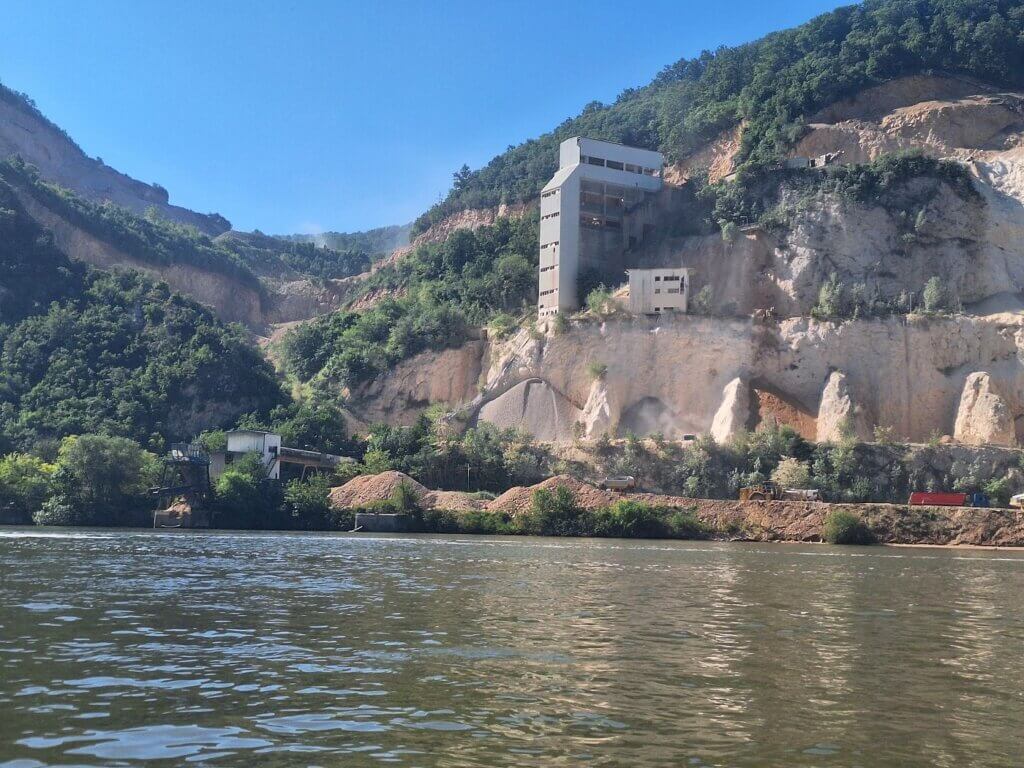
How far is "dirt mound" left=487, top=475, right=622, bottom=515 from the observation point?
63719 millimetres

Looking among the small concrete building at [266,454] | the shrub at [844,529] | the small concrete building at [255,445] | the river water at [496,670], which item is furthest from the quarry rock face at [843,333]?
the river water at [496,670]

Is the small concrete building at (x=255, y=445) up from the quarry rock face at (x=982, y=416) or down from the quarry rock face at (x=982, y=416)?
down

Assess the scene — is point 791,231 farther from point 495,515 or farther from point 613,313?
point 495,515

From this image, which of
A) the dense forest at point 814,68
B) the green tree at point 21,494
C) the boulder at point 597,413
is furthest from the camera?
the dense forest at point 814,68

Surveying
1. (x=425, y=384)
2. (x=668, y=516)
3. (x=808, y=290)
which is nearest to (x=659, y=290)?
(x=808, y=290)

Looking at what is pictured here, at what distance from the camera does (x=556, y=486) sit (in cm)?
6388

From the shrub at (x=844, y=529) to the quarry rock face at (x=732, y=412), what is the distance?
53.8 feet

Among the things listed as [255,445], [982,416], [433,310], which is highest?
[433,310]

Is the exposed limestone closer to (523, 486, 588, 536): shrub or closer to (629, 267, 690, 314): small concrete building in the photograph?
(629, 267, 690, 314): small concrete building

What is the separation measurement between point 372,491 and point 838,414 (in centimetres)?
3296

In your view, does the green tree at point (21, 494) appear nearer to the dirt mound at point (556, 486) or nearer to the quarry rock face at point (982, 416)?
the dirt mound at point (556, 486)

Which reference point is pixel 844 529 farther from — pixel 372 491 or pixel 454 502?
pixel 372 491

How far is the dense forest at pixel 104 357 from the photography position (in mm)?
81812

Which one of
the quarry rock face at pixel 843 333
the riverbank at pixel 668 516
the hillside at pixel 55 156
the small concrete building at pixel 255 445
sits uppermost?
the hillside at pixel 55 156
